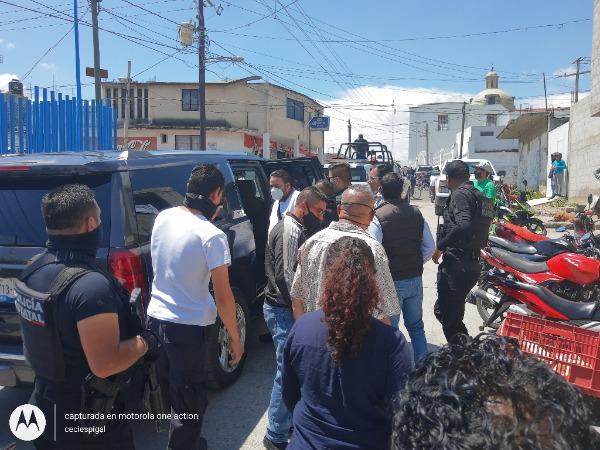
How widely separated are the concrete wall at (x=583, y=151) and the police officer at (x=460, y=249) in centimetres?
1328

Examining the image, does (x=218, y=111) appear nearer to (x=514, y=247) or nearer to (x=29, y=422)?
(x=514, y=247)

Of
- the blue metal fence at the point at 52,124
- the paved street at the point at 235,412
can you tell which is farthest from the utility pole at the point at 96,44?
the paved street at the point at 235,412

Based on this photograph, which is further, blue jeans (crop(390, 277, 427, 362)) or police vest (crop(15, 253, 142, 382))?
blue jeans (crop(390, 277, 427, 362))

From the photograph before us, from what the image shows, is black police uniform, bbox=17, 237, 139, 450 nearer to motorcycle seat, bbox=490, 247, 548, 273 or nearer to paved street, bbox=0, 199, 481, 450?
paved street, bbox=0, 199, 481, 450

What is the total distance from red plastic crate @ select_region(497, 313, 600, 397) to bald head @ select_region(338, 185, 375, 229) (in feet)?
4.03

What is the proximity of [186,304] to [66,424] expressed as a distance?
960 mm

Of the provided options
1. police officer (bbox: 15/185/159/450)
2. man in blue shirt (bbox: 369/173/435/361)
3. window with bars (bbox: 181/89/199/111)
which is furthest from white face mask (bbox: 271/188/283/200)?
window with bars (bbox: 181/89/199/111)

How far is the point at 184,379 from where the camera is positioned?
2930mm

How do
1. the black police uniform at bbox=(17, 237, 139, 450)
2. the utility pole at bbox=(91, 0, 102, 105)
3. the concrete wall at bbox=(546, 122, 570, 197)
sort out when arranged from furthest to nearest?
1. the concrete wall at bbox=(546, 122, 570, 197)
2. the utility pole at bbox=(91, 0, 102, 105)
3. the black police uniform at bbox=(17, 237, 139, 450)

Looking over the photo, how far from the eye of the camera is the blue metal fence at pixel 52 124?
9.58m

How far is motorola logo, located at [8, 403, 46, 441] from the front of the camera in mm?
2232

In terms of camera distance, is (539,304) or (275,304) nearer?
(275,304)

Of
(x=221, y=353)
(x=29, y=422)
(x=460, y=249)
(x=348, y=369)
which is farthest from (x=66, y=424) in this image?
(x=460, y=249)

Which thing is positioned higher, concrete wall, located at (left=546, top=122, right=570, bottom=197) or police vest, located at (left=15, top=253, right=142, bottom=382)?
concrete wall, located at (left=546, top=122, right=570, bottom=197)
